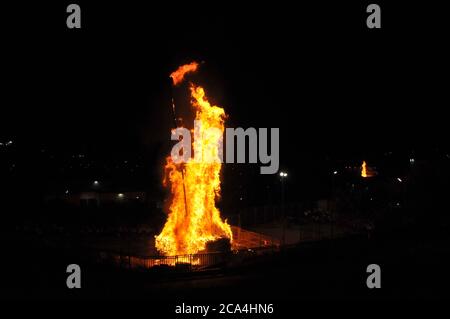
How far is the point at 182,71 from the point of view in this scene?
78.0ft

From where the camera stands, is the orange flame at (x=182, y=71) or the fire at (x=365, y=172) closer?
the orange flame at (x=182, y=71)

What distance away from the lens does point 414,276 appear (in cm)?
1794

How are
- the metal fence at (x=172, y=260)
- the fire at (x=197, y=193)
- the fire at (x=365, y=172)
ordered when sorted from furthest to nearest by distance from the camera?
1. the fire at (x=365, y=172)
2. the fire at (x=197, y=193)
3. the metal fence at (x=172, y=260)

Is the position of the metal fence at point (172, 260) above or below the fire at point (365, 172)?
below

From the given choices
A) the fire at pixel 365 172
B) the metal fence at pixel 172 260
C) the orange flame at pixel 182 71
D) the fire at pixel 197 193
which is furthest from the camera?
the fire at pixel 365 172

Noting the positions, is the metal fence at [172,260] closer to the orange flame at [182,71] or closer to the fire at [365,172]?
the orange flame at [182,71]

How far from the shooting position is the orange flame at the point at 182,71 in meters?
23.7

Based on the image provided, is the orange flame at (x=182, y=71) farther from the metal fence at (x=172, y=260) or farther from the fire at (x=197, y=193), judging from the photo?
the metal fence at (x=172, y=260)

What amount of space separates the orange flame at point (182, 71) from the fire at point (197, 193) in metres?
0.78

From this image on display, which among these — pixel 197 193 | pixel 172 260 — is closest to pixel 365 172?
pixel 197 193

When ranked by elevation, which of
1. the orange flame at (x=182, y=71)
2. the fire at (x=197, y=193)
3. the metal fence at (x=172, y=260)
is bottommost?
the metal fence at (x=172, y=260)

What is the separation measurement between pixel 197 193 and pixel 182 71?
581cm

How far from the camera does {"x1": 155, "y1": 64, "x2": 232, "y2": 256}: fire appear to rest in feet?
74.2

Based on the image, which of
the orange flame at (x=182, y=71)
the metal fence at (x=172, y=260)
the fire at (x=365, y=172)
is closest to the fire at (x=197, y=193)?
the orange flame at (x=182, y=71)
